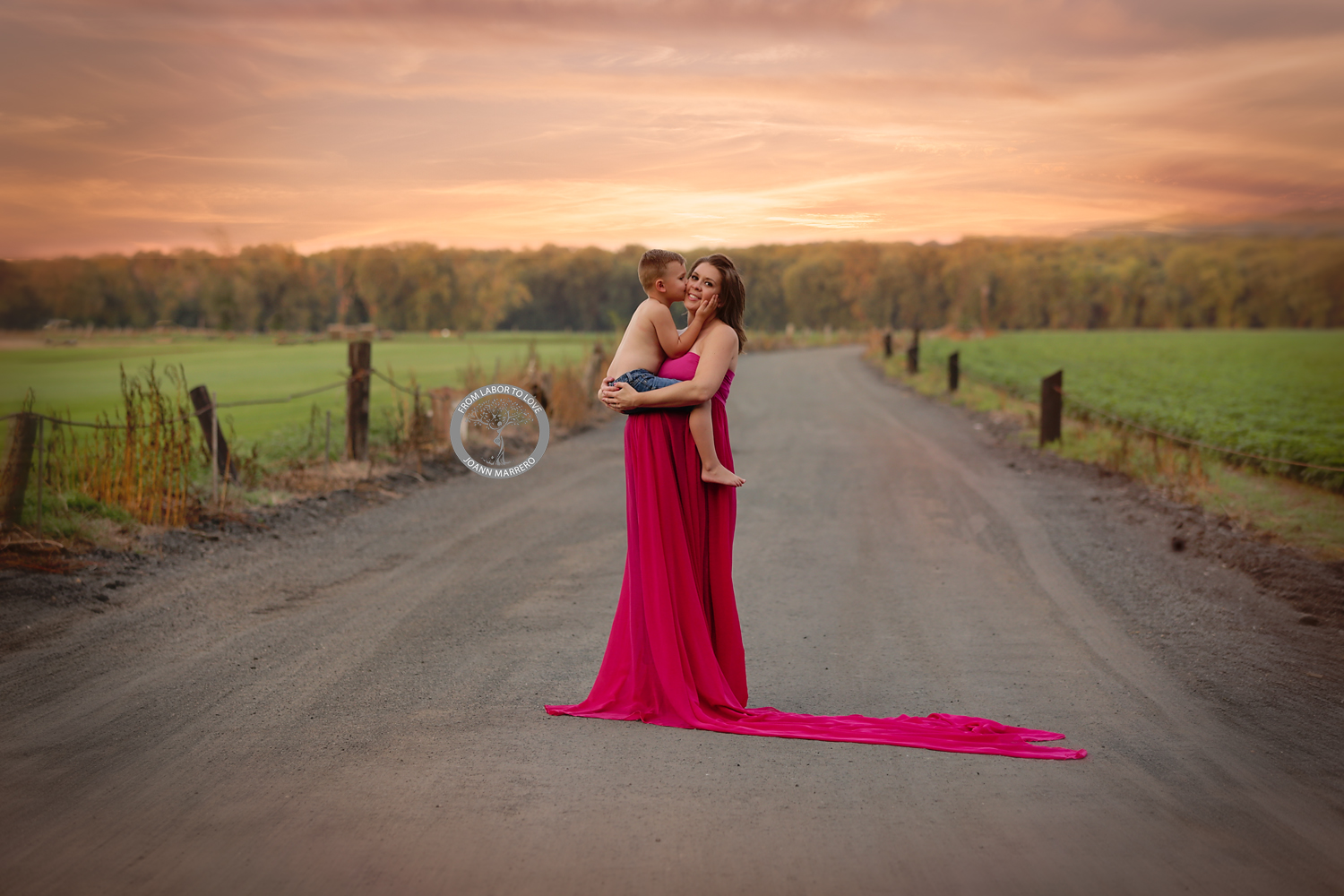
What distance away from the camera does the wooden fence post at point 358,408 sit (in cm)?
1255

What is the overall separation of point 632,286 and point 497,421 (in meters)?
21.6

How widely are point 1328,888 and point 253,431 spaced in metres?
18.7

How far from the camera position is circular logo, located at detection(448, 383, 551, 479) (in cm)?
652

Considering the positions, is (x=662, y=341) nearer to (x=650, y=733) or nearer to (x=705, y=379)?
(x=705, y=379)

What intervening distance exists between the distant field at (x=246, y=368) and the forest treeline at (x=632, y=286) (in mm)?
681

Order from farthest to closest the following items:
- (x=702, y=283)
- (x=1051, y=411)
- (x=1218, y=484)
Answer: (x=1051, y=411)
(x=1218, y=484)
(x=702, y=283)

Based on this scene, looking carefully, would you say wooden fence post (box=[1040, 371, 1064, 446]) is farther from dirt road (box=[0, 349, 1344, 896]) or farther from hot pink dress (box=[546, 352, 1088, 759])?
hot pink dress (box=[546, 352, 1088, 759])

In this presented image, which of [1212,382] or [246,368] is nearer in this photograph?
[246,368]

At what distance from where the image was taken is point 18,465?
7965mm

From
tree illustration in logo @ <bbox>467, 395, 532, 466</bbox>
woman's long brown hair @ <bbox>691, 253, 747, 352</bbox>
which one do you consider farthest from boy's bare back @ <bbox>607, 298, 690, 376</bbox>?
tree illustration in logo @ <bbox>467, 395, 532, 466</bbox>

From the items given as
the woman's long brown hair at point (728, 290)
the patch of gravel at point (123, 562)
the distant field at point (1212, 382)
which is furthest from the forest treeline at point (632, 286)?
the patch of gravel at point (123, 562)

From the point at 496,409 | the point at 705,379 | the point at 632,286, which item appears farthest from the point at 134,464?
the point at 632,286

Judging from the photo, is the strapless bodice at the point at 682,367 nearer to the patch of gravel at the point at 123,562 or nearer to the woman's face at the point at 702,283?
the woman's face at the point at 702,283

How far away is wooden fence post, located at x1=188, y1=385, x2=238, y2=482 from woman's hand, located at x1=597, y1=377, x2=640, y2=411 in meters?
6.28
